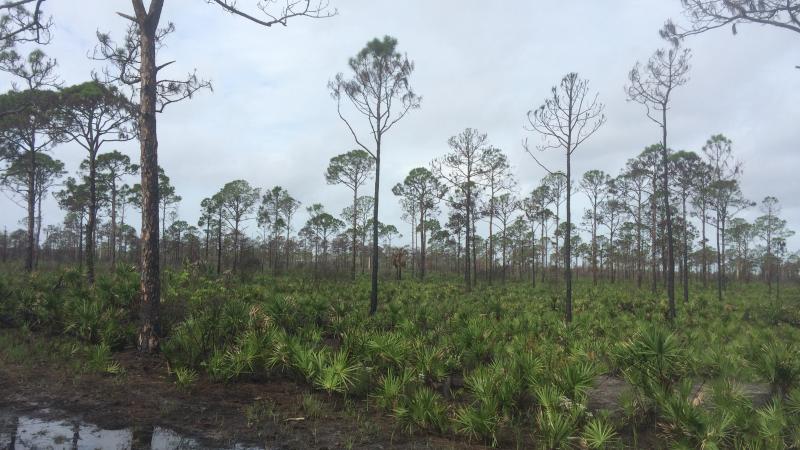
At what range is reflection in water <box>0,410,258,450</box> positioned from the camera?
467 cm

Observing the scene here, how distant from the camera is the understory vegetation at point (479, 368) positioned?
552cm

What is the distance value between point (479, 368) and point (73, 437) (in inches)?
222

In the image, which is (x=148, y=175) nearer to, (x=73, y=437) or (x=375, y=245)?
(x=73, y=437)

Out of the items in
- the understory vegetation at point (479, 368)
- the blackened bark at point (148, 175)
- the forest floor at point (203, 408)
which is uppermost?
the blackened bark at point (148, 175)

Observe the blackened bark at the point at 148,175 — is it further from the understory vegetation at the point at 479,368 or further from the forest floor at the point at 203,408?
the forest floor at the point at 203,408

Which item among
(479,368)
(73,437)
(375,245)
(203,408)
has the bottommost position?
(203,408)

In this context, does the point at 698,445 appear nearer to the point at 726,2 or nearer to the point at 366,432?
the point at 366,432

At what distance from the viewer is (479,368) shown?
24.1 feet

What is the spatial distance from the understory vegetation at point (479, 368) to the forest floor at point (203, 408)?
281 mm

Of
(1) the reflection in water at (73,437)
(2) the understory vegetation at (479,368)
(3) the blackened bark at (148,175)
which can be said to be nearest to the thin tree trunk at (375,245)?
(2) the understory vegetation at (479,368)

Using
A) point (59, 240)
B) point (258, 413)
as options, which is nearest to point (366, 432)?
point (258, 413)

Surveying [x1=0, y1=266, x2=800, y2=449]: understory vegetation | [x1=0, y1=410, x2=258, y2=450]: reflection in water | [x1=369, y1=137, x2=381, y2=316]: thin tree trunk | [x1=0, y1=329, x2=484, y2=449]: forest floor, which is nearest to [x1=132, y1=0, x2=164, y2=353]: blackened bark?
[x1=0, y1=266, x2=800, y2=449]: understory vegetation

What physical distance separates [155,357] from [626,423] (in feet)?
27.0

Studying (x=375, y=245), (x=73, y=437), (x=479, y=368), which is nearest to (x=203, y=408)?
(x=73, y=437)
